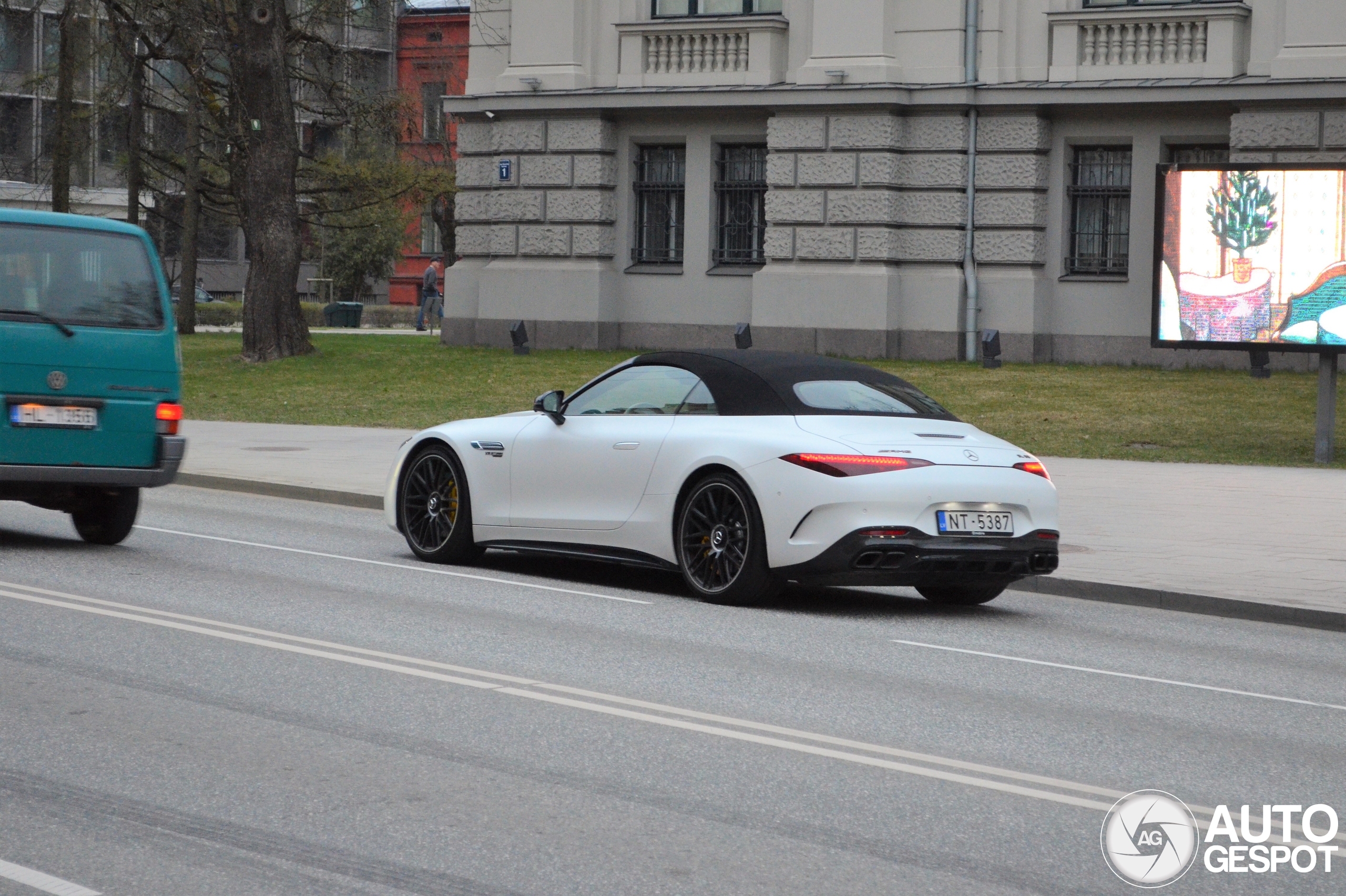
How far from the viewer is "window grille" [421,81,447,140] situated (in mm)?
60719

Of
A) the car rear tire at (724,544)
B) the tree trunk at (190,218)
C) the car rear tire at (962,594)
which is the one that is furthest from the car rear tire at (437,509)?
the tree trunk at (190,218)

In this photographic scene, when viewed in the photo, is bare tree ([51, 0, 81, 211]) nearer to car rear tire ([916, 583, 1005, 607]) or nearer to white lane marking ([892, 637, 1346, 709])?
car rear tire ([916, 583, 1005, 607])

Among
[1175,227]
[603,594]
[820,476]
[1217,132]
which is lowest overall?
[603,594]

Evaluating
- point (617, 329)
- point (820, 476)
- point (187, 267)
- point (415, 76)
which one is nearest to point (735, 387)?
point (820, 476)

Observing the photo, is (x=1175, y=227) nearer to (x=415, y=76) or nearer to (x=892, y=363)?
(x=892, y=363)

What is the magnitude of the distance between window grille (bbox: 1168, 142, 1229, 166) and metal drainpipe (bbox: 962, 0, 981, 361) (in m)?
2.84

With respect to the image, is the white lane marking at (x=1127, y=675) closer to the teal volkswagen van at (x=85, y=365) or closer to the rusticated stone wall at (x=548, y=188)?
the teal volkswagen van at (x=85, y=365)

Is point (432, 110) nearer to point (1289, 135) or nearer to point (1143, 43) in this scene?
point (1143, 43)

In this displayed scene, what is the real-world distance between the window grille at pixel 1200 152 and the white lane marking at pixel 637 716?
71.7 feet

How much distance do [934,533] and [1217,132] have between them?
19901 mm

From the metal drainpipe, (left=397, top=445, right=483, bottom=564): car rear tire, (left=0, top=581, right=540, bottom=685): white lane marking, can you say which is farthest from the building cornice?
(left=0, top=581, right=540, bottom=685): white lane marking

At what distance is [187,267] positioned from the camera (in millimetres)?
41844

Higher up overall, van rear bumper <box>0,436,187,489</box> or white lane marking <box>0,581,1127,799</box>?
van rear bumper <box>0,436,187,489</box>

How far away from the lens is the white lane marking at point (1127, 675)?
8250 mm
